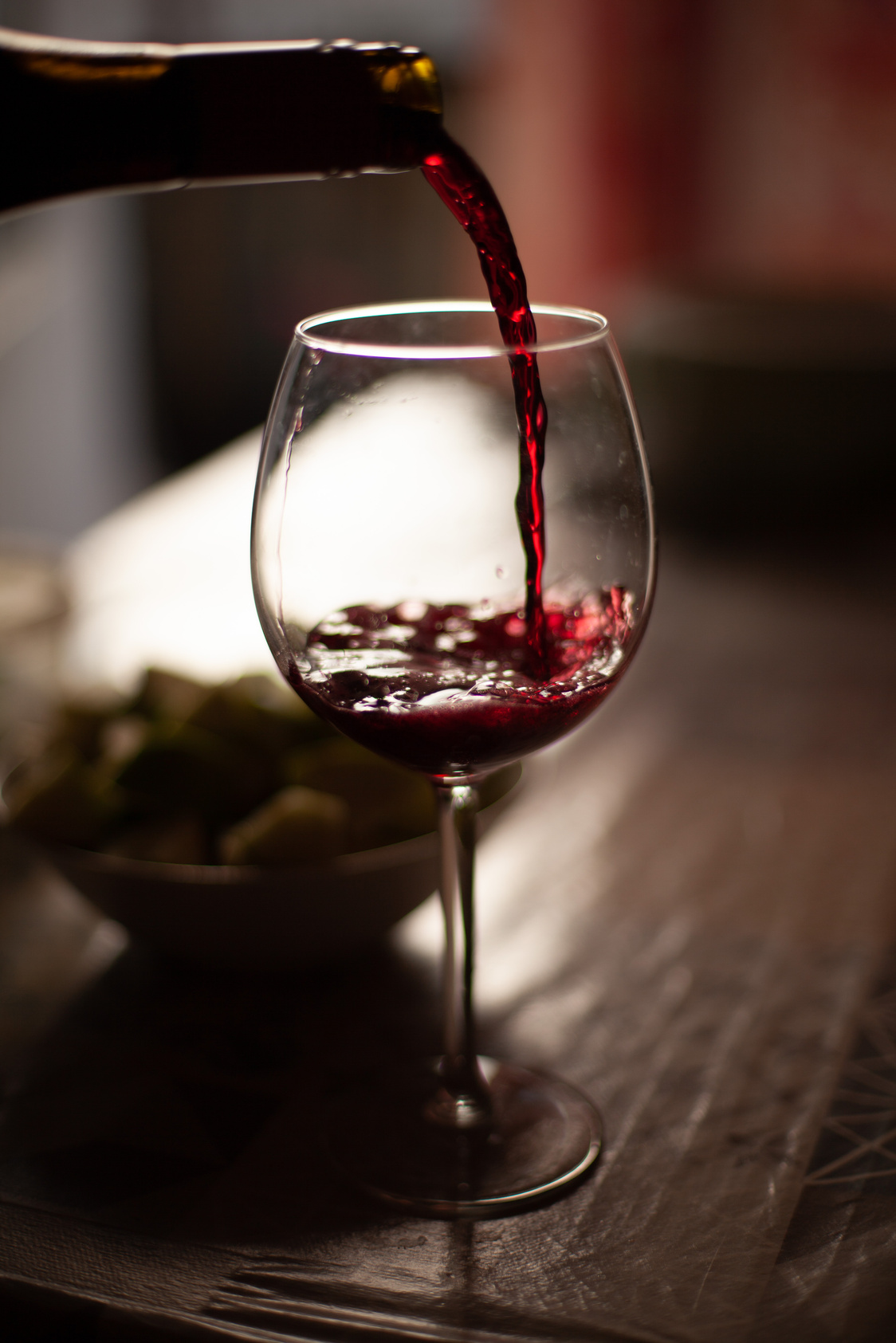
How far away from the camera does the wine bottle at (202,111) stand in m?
0.51

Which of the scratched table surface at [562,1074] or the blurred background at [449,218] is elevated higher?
the blurred background at [449,218]

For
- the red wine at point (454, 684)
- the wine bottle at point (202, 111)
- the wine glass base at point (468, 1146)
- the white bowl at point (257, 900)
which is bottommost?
the wine glass base at point (468, 1146)

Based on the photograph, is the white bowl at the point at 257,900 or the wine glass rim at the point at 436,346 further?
the white bowl at the point at 257,900

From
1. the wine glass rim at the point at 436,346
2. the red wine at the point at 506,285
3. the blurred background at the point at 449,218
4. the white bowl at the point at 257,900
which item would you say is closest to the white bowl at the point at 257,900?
the white bowl at the point at 257,900

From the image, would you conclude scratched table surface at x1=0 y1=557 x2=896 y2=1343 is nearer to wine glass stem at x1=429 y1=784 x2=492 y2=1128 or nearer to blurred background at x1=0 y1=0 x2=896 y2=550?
wine glass stem at x1=429 y1=784 x2=492 y2=1128

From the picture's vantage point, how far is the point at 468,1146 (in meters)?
0.57

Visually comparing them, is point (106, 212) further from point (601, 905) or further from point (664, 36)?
point (601, 905)

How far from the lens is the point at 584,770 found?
93 cm

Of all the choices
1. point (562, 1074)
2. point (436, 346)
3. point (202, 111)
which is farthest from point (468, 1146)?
point (202, 111)

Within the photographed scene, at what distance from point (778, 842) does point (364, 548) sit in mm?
399

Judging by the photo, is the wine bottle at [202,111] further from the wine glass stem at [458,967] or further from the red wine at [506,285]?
the wine glass stem at [458,967]

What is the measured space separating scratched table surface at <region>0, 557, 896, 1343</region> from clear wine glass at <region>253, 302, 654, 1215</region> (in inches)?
1.1

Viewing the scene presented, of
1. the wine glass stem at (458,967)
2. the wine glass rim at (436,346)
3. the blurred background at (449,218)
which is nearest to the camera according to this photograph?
the wine glass rim at (436,346)

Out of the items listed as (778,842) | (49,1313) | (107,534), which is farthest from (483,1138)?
(107,534)
